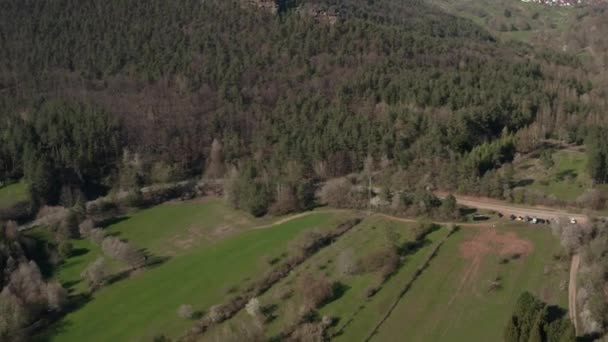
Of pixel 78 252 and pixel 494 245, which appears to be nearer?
pixel 494 245

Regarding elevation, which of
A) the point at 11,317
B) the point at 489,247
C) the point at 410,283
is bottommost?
the point at 410,283

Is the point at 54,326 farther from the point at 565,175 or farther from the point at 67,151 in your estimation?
the point at 565,175

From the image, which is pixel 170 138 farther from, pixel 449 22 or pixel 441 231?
pixel 449 22

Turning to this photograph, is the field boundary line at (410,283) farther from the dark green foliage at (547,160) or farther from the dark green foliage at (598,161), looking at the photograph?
the dark green foliage at (547,160)

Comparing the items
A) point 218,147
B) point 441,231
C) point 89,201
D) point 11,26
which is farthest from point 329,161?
point 11,26

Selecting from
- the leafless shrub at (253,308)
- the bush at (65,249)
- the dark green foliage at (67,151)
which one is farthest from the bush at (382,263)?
the dark green foliage at (67,151)

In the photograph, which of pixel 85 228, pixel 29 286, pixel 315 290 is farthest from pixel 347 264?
pixel 85 228

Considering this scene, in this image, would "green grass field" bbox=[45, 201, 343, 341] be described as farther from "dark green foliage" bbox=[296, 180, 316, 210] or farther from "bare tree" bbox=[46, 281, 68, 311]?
"dark green foliage" bbox=[296, 180, 316, 210]
